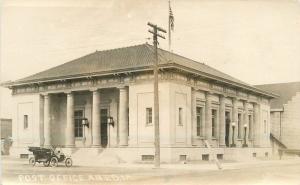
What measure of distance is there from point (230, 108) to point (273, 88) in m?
1.32

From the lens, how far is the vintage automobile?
11.1 metres

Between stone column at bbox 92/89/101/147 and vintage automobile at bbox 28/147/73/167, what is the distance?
0.89 metres

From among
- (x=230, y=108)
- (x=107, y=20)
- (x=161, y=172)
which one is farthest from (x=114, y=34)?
(x=230, y=108)

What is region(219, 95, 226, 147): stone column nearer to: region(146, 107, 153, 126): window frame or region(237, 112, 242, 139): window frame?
region(237, 112, 242, 139): window frame

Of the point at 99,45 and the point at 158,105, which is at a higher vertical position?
the point at 99,45

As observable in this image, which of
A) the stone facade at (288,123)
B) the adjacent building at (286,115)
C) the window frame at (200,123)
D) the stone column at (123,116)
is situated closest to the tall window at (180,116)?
the window frame at (200,123)

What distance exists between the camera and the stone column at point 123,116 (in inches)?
447

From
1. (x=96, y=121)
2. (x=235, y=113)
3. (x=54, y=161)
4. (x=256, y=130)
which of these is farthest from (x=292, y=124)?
(x=54, y=161)

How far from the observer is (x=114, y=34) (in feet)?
33.2

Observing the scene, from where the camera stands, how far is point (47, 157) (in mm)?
11242

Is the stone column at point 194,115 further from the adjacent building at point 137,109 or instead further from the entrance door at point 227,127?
the entrance door at point 227,127

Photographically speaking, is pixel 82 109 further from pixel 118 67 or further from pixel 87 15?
pixel 87 15

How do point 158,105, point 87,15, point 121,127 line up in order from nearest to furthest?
point 87,15 → point 158,105 → point 121,127

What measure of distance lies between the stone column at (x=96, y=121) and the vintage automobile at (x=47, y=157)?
2.91ft
